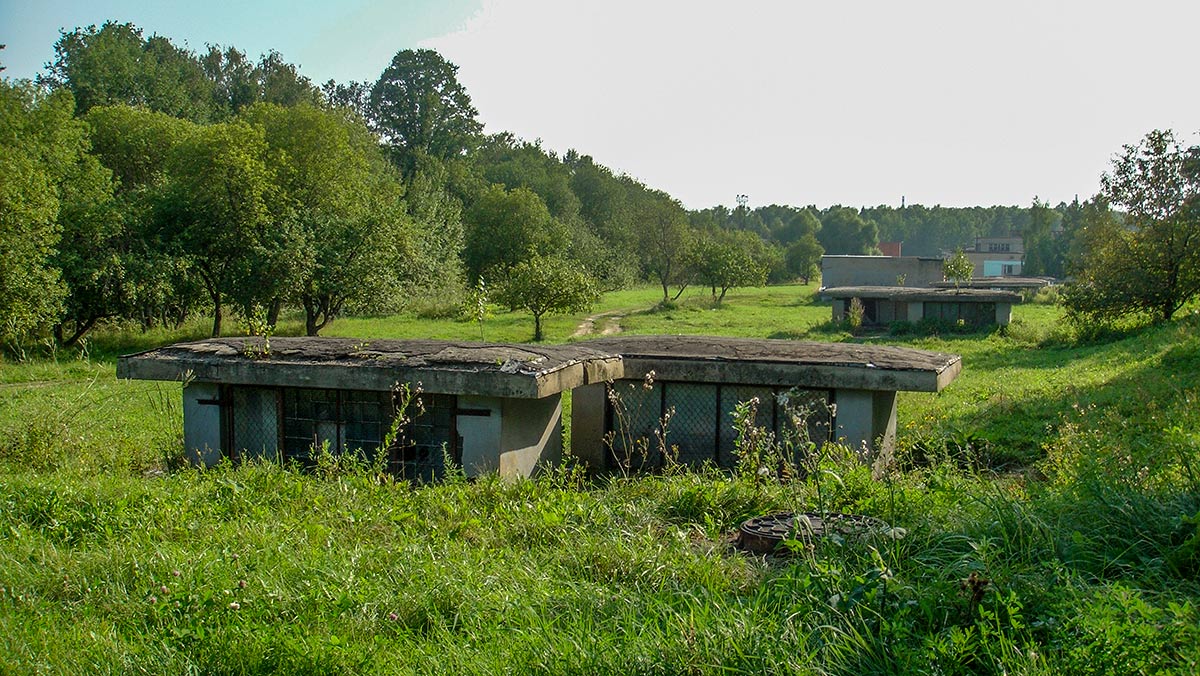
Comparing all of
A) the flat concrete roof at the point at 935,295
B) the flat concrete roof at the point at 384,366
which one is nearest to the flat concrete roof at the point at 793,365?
the flat concrete roof at the point at 384,366

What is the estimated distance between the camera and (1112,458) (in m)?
6.01

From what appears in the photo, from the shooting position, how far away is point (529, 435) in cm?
1022

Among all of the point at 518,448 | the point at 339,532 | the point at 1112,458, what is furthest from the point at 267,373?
the point at 1112,458

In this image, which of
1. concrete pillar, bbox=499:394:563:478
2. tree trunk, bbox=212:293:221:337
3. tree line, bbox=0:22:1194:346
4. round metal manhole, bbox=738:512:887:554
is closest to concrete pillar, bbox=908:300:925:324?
tree line, bbox=0:22:1194:346

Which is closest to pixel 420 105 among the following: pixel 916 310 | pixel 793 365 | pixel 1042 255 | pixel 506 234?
pixel 506 234

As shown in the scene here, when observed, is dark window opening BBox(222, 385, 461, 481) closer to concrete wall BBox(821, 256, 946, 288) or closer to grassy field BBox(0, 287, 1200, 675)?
grassy field BBox(0, 287, 1200, 675)

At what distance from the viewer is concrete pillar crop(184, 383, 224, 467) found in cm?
1059

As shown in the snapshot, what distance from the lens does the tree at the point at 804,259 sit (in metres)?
85.4

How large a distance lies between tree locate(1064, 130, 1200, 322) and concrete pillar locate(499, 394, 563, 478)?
75.7ft

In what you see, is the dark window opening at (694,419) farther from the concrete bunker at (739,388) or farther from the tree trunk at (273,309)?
the tree trunk at (273,309)

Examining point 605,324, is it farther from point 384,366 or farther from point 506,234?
point 384,366

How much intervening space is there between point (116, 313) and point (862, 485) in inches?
1110

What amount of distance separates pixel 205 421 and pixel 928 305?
2934 centimetres

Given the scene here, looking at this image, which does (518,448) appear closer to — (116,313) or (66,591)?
(66,591)
